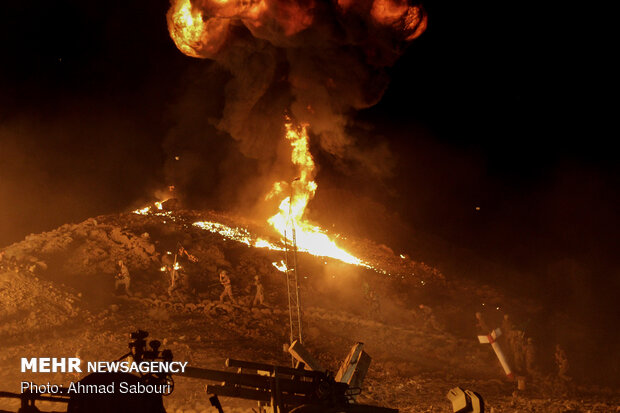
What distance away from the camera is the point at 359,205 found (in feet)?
142

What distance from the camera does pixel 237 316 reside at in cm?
1947

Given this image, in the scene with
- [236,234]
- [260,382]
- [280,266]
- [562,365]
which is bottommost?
[260,382]

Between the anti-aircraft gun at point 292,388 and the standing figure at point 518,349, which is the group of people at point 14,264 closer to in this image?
the anti-aircraft gun at point 292,388

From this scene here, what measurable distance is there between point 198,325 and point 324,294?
7.44 meters

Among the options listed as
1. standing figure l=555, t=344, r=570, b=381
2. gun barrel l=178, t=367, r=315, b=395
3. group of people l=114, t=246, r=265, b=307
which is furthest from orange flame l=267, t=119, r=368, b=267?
gun barrel l=178, t=367, r=315, b=395

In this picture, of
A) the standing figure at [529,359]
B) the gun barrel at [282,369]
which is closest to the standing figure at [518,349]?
the standing figure at [529,359]

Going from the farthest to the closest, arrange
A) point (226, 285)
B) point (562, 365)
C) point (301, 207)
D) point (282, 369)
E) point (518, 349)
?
point (301, 207) < point (226, 285) < point (518, 349) < point (562, 365) < point (282, 369)

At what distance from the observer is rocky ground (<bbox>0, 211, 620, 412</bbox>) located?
44.4 feet

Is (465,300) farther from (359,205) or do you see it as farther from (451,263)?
(359,205)

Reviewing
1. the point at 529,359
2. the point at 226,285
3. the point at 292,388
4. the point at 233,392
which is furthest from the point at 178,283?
the point at 292,388

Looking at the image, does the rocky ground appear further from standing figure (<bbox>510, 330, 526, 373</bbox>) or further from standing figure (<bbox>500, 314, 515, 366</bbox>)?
standing figure (<bbox>510, 330, 526, 373</bbox>)

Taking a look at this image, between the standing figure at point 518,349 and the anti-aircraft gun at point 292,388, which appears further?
the standing figure at point 518,349

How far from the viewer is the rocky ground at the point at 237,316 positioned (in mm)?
13523

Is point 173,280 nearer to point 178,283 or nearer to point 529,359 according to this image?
point 178,283
